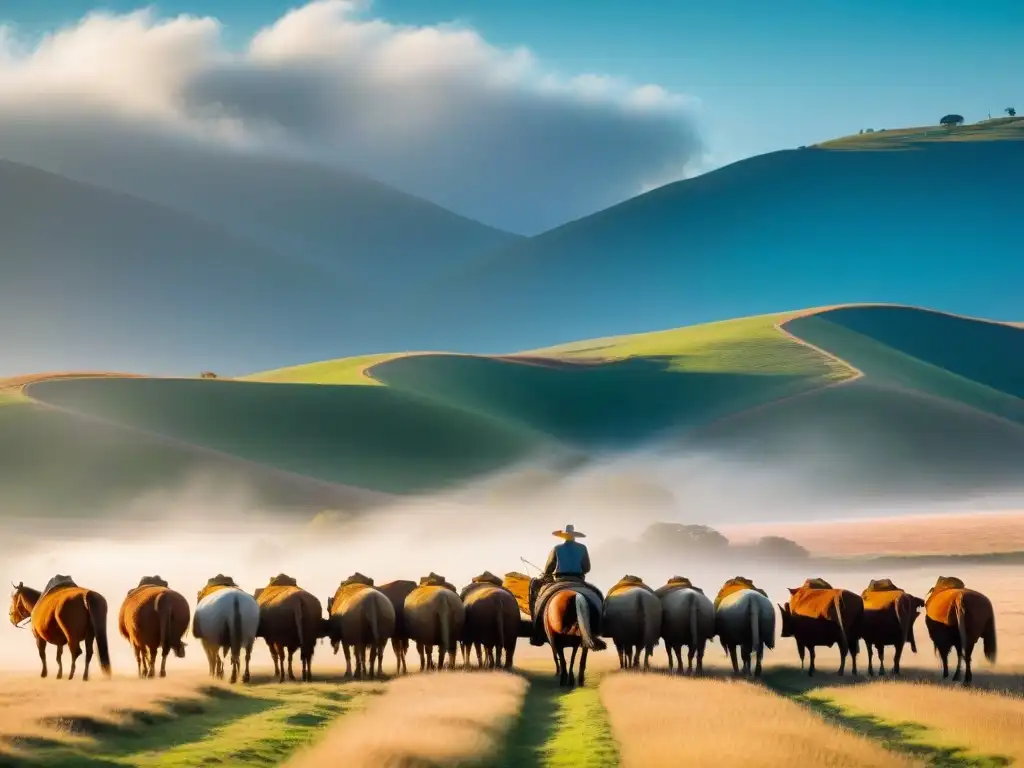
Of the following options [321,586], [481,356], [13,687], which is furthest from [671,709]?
[481,356]

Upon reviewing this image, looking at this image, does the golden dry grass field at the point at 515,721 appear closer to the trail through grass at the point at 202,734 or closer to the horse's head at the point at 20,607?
the trail through grass at the point at 202,734

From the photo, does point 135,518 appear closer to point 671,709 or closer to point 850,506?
point 850,506

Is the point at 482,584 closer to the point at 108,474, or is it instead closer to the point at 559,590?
the point at 559,590

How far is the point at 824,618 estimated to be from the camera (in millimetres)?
33438

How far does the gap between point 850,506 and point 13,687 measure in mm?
103082

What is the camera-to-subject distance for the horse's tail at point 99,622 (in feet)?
98.9

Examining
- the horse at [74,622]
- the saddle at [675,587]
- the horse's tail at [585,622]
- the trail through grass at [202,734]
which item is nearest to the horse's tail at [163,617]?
the horse at [74,622]

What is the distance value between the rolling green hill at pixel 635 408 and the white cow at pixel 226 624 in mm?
76064

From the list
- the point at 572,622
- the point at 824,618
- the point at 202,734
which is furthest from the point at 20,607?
the point at 824,618

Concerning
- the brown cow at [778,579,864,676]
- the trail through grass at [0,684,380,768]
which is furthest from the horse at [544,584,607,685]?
the brown cow at [778,579,864,676]

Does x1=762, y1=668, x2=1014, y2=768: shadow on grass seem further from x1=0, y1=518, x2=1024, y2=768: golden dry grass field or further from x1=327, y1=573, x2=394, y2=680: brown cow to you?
x1=327, y1=573, x2=394, y2=680: brown cow

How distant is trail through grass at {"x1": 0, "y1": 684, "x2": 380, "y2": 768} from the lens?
59.3ft

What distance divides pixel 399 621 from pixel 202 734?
45.4ft

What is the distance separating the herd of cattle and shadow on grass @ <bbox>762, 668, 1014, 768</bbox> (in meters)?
0.92
